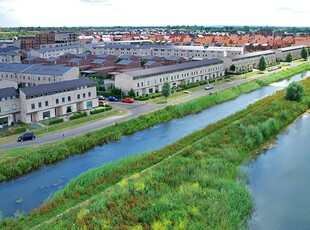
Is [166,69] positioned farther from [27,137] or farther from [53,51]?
Result: [53,51]

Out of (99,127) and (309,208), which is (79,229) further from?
(99,127)

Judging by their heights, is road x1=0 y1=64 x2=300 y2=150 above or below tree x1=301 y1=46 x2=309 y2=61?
below

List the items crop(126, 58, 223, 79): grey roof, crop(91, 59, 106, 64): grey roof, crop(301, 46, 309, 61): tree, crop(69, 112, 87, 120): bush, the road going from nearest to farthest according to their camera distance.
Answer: the road → crop(69, 112, 87, 120): bush → crop(126, 58, 223, 79): grey roof → crop(91, 59, 106, 64): grey roof → crop(301, 46, 309, 61): tree

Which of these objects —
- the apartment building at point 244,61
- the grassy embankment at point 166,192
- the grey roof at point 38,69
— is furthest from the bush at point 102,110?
the apartment building at point 244,61

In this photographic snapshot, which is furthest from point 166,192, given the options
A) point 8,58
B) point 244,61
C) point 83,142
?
point 8,58

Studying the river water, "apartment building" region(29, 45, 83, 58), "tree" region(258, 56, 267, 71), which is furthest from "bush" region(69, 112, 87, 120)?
"apartment building" region(29, 45, 83, 58)

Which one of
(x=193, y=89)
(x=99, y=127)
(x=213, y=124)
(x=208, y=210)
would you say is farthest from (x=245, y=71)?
(x=208, y=210)

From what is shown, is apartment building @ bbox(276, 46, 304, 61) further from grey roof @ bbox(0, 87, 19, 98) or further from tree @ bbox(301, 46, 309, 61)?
grey roof @ bbox(0, 87, 19, 98)
